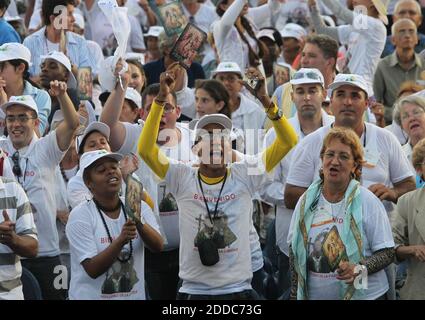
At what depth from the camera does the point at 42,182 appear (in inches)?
347

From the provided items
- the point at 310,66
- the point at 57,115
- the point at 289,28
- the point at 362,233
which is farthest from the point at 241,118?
the point at 362,233

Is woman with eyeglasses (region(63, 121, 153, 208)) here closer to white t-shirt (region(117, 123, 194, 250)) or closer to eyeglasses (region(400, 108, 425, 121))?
white t-shirt (region(117, 123, 194, 250))

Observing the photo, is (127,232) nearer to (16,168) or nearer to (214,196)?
(214,196)

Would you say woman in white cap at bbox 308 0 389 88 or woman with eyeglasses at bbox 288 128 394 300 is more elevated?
woman in white cap at bbox 308 0 389 88

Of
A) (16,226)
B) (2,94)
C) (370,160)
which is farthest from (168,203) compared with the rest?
(2,94)

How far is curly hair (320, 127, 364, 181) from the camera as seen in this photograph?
7.99 metres

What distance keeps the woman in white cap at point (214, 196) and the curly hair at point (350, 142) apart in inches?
9.9

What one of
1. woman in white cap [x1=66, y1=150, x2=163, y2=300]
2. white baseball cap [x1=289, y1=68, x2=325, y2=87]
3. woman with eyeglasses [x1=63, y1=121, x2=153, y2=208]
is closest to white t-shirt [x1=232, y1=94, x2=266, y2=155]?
white baseball cap [x1=289, y1=68, x2=325, y2=87]

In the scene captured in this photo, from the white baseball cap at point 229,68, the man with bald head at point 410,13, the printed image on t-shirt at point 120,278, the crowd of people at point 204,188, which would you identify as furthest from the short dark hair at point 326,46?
A: the printed image on t-shirt at point 120,278

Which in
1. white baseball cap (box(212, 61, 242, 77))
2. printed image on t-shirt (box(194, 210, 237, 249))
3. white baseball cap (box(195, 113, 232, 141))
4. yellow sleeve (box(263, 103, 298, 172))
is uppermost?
white baseball cap (box(212, 61, 242, 77))

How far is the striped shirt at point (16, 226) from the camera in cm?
807

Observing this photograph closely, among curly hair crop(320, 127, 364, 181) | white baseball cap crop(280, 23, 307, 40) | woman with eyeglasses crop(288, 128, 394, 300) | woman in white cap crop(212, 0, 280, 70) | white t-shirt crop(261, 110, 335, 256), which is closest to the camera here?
woman with eyeglasses crop(288, 128, 394, 300)

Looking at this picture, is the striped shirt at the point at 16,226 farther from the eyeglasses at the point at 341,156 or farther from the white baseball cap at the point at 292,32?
the white baseball cap at the point at 292,32

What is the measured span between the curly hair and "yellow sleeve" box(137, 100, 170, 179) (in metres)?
1.07
